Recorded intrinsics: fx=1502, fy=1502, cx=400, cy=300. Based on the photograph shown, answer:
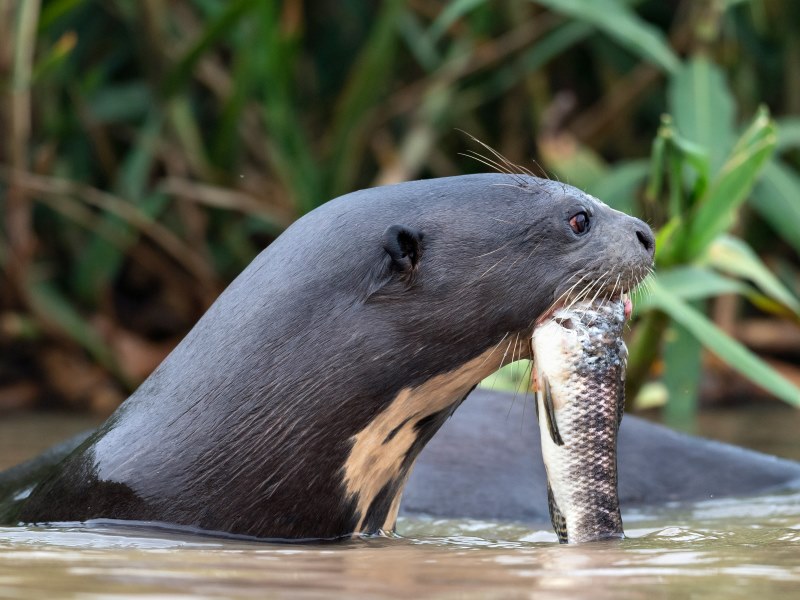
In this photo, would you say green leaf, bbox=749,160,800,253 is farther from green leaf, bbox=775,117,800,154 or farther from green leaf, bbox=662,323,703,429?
green leaf, bbox=662,323,703,429

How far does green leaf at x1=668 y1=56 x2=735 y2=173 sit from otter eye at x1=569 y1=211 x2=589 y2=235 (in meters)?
2.57

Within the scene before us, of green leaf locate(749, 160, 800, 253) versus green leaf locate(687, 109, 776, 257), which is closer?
green leaf locate(687, 109, 776, 257)

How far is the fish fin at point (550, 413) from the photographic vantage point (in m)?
2.67

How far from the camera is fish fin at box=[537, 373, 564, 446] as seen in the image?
2670mm

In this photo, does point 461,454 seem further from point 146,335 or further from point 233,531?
point 146,335

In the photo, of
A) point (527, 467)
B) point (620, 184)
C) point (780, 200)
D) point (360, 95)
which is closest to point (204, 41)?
point (360, 95)

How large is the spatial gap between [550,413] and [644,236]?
1.50ft

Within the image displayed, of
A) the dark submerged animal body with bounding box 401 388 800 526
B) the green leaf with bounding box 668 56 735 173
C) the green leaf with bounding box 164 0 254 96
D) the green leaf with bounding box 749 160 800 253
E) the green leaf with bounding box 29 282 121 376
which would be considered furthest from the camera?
the green leaf with bounding box 29 282 121 376

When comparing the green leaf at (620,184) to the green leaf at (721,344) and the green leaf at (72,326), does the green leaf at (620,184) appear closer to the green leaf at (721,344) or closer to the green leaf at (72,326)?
the green leaf at (721,344)

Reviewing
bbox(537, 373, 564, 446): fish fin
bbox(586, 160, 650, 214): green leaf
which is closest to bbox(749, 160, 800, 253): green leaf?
bbox(586, 160, 650, 214): green leaf

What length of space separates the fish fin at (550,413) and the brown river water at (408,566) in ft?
0.63

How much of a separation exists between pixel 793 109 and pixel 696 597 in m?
4.99

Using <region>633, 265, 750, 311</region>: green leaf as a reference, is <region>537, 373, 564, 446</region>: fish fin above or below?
below

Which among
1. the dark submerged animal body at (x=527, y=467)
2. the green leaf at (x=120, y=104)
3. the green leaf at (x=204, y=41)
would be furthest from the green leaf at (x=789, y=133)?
the green leaf at (x=120, y=104)
